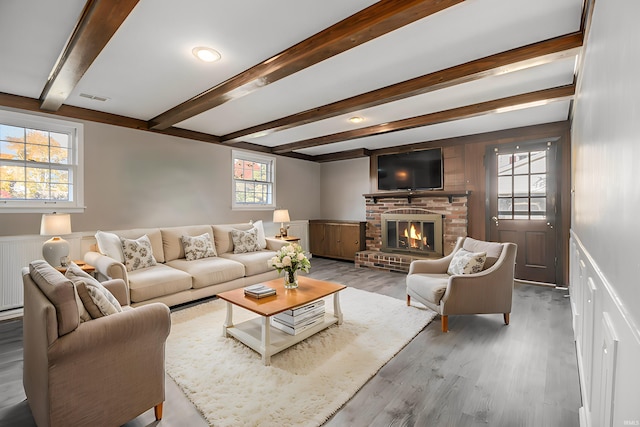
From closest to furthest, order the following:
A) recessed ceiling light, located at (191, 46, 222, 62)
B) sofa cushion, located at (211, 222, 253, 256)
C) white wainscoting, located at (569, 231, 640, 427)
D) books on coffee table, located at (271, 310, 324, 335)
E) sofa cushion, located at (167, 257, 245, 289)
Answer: white wainscoting, located at (569, 231, 640, 427) → recessed ceiling light, located at (191, 46, 222, 62) → books on coffee table, located at (271, 310, 324, 335) → sofa cushion, located at (167, 257, 245, 289) → sofa cushion, located at (211, 222, 253, 256)

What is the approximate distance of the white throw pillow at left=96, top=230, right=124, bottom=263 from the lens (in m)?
3.51

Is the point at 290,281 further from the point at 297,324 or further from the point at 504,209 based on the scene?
the point at 504,209

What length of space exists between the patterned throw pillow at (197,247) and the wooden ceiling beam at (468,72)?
2234 mm

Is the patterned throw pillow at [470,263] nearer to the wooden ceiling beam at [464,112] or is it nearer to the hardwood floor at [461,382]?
the hardwood floor at [461,382]

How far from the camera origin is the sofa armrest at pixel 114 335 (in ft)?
4.71

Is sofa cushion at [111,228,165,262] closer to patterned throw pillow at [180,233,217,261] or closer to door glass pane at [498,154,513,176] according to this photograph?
patterned throw pillow at [180,233,217,261]

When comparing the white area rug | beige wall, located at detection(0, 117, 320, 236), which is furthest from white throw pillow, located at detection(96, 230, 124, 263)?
the white area rug

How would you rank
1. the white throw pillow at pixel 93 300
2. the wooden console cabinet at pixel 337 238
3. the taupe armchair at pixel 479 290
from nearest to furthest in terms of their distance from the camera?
the white throw pillow at pixel 93 300
the taupe armchair at pixel 479 290
the wooden console cabinet at pixel 337 238

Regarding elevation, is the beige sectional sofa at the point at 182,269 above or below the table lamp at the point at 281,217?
below

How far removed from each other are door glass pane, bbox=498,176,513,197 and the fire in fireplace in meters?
1.01

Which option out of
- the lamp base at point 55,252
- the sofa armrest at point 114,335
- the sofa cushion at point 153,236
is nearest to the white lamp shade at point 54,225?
the lamp base at point 55,252

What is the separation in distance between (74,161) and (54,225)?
1.05 meters

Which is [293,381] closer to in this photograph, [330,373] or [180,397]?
[330,373]

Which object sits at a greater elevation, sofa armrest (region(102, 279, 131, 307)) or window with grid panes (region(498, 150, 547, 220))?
window with grid panes (region(498, 150, 547, 220))
